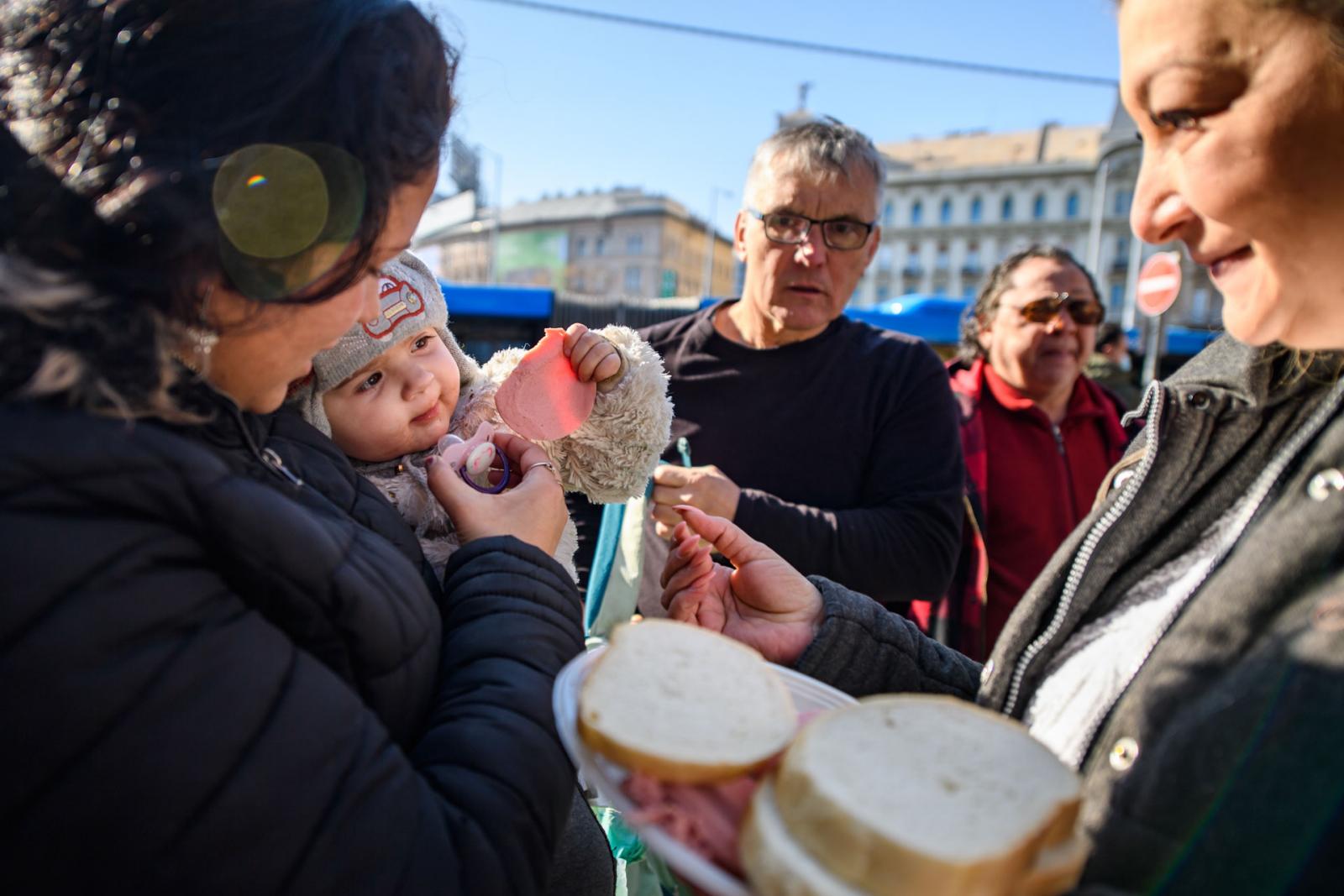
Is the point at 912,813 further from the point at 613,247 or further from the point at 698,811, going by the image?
the point at 613,247

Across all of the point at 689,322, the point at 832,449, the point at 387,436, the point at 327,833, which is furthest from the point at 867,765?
the point at 689,322

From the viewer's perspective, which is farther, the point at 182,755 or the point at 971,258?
the point at 971,258

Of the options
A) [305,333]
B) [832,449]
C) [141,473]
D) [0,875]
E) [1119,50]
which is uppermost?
[1119,50]

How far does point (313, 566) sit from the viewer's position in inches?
35.2

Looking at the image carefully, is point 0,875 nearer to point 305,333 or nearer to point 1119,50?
point 305,333

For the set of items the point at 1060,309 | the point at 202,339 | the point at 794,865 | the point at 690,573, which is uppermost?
the point at 1060,309

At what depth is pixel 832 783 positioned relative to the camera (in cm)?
67

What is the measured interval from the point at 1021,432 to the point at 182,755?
10.4 feet

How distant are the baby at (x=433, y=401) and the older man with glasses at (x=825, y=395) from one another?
36cm

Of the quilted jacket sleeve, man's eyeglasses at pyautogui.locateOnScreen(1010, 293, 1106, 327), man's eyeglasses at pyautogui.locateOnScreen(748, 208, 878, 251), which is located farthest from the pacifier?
man's eyeglasses at pyautogui.locateOnScreen(1010, 293, 1106, 327)

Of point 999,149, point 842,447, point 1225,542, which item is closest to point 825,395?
point 842,447

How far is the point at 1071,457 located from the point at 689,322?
1.72 meters

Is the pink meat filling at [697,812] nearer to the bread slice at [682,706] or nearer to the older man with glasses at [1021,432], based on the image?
the bread slice at [682,706]

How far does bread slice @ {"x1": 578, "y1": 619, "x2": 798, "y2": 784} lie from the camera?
745 mm
